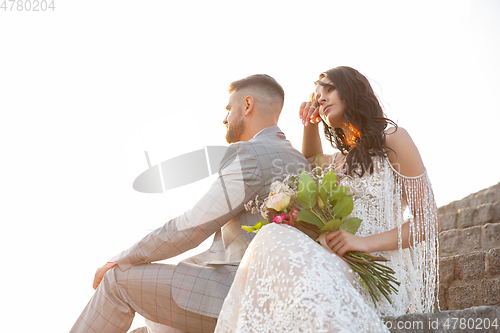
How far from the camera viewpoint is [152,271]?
2.58 meters

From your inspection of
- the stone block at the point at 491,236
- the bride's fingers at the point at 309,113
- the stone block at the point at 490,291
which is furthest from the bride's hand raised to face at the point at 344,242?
the stone block at the point at 491,236

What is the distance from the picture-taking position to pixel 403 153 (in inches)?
102

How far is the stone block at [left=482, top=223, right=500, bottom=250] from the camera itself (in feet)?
10.9

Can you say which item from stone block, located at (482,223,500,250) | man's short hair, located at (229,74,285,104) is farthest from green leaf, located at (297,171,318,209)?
stone block, located at (482,223,500,250)

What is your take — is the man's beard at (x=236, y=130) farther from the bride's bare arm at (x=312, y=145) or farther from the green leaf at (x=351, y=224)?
the green leaf at (x=351, y=224)

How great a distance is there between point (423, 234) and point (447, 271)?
1130 millimetres

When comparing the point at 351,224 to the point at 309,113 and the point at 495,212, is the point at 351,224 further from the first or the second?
the point at 495,212

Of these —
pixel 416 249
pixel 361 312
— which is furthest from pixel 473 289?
pixel 361 312

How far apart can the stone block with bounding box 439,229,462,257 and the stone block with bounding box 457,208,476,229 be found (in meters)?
0.25

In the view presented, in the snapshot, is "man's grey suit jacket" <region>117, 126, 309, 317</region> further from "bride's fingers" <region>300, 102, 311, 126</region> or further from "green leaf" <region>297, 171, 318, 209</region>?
"green leaf" <region>297, 171, 318, 209</region>

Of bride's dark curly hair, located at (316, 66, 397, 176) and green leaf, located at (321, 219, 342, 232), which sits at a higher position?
bride's dark curly hair, located at (316, 66, 397, 176)

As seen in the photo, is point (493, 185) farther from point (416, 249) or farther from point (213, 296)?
point (213, 296)

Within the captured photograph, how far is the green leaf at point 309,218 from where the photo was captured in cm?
219

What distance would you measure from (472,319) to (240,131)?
2.17 m
